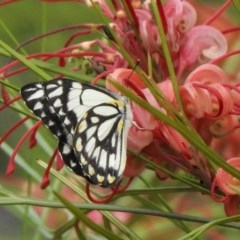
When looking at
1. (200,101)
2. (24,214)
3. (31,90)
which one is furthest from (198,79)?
(24,214)

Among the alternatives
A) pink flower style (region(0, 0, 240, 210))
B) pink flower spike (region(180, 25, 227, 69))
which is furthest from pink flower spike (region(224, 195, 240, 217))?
pink flower spike (region(180, 25, 227, 69))

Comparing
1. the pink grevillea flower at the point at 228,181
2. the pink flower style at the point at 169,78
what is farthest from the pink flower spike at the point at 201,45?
the pink grevillea flower at the point at 228,181

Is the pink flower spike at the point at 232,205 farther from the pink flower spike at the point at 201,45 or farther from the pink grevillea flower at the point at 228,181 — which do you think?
the pink flower spike at the point at 201,45

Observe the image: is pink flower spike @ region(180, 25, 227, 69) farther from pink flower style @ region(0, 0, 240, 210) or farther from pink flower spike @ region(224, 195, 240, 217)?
pink flower spike @ region(224, 195, 240, 217)

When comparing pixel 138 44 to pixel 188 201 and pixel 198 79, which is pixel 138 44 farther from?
pixel 188 201

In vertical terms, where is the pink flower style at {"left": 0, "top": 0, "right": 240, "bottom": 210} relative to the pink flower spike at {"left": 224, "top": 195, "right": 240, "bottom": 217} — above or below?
above

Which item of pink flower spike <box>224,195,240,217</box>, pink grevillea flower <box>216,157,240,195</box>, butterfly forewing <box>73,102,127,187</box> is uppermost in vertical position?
butterfly forewing <box>73,102,127,187</box>
